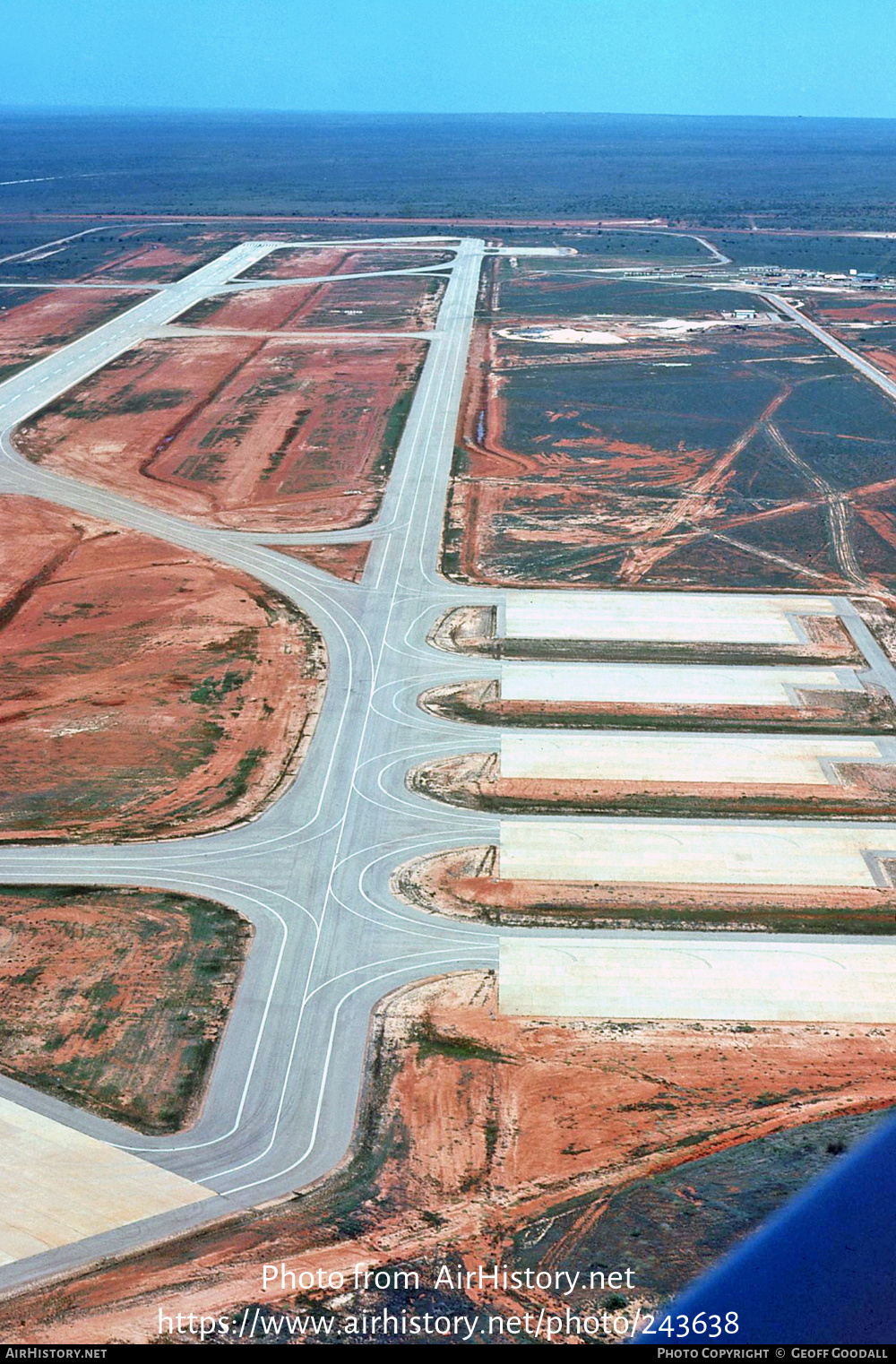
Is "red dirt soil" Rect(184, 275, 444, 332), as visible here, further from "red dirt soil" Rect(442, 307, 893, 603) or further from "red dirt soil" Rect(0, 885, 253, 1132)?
"red dirt soil" Rect(0, 885, 253, 1132)

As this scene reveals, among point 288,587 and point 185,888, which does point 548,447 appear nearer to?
point 288,587

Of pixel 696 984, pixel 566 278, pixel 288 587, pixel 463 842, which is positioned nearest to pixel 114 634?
pixel 288 587

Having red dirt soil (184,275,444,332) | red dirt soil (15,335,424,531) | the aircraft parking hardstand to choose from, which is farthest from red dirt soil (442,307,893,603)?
red dirt soil (184,275,444,332)

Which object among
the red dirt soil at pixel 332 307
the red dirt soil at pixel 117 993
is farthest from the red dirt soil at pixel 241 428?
the red dirt soil at pixel 117 993

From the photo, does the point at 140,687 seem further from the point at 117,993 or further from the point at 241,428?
the point at 241,428

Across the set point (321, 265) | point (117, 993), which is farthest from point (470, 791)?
point (321, 265)
